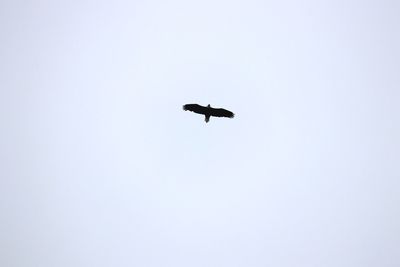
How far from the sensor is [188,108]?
6794 cm

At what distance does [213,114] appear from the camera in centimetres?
6969

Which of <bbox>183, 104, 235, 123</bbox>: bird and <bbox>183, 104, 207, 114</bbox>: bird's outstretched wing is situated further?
<bbox>183, 104, 235, 123</bbox>: bird

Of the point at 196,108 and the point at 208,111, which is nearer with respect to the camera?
the point at 196,108

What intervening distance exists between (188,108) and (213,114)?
2.84 m

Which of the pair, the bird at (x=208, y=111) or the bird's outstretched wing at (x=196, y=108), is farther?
the bird at (x=208, y=111)
